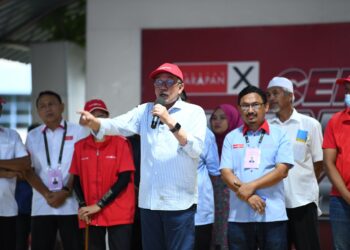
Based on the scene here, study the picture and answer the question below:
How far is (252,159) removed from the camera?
184 inches

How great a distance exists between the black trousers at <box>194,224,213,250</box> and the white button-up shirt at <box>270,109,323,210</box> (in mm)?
677

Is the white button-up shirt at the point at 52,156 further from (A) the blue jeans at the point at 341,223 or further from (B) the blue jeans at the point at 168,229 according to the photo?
(A) the blue jeans at the point at 341,223

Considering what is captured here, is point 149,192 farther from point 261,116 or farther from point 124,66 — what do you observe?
point 124,66

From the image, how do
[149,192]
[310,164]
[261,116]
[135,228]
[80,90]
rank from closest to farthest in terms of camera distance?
[149,192] < [261,116] < [310,164] < [135,228] < [80,90]

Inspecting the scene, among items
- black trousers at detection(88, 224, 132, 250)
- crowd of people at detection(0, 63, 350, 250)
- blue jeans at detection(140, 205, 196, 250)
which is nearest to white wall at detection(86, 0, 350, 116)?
crowd of people at detection(0, 63, 350, 250)

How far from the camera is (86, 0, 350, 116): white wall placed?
7543 mm

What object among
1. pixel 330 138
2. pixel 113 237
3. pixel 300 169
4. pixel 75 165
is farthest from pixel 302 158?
pixel 75 165

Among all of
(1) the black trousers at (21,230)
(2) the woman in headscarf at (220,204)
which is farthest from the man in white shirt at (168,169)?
(1) the black trousers at (21,230)

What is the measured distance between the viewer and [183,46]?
300 inches

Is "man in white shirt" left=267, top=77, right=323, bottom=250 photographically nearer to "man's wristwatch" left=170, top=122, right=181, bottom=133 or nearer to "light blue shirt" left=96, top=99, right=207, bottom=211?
"light blue shirt" left=96, top=99, right=207, bottom=211

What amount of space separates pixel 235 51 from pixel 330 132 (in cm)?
289

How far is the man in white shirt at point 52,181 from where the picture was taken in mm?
5609

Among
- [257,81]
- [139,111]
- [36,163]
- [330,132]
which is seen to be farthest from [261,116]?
[257,81]

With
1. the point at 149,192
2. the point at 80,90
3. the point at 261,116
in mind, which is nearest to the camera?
the point at 149,192
